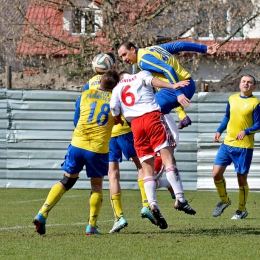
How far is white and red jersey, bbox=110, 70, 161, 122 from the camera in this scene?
8445 millimetres

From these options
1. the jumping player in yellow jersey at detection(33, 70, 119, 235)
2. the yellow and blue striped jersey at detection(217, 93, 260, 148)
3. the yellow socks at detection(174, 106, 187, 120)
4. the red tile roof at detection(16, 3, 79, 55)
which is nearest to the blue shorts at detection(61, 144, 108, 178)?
the jumping player in yellow jersey at detection(33, 70, 119, 235)

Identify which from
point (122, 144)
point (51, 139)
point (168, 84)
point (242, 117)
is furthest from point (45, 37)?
point (168, 84)

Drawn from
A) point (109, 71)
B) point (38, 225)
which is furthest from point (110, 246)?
point (109, 71)

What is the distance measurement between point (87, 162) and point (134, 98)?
2.85 feet

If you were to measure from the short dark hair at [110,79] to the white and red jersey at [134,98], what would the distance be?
0.36 feet

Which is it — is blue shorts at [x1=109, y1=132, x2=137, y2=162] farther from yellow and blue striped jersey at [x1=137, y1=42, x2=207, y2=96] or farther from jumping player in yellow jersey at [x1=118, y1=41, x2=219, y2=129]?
yellow and blue striped jersey at [x1=137, y1=42, x2=207, y2=96]

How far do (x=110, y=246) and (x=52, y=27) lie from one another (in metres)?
15.1

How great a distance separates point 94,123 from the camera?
8539 millimetres

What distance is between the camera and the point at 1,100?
17047 millimetres

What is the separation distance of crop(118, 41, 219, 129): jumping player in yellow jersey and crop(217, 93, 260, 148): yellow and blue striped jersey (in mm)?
1810

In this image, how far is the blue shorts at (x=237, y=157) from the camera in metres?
11.3

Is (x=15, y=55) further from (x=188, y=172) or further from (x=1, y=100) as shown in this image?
(x=188, y=172)

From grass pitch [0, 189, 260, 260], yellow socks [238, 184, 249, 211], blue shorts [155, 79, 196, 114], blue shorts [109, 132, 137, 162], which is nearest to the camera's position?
grass pitch [0, 189, 260, 260]

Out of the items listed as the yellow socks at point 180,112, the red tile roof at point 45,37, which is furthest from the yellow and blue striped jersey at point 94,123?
the red tile roof at point 45,37
